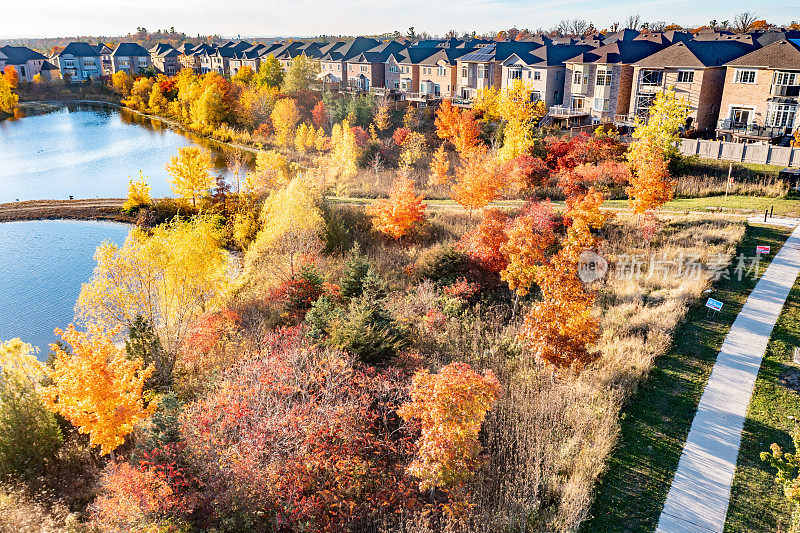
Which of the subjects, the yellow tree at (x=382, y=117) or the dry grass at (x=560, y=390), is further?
the yellow tree at (x=382, y=117)

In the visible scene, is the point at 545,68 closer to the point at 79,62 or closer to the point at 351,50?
the point at 351,50

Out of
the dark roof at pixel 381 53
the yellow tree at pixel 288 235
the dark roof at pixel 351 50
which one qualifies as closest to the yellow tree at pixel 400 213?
the yellow tree at pixel 288 235

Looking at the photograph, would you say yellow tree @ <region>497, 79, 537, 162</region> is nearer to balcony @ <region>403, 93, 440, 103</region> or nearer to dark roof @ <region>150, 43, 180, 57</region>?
balcony @ <region>403, 93, 440, 103</region>

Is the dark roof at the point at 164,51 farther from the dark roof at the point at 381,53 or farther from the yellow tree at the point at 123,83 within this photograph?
the dark roof at the point at 381,53

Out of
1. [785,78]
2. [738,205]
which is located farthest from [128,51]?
[738,205]

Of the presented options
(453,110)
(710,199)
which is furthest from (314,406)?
(453,110)

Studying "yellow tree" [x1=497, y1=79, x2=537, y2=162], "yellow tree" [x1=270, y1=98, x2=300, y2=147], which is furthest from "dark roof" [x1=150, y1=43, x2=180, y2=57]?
"yellow tree" [x1=497, y1=79, x2=537, y2=162]

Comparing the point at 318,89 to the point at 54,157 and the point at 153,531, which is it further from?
the point at 153,531
